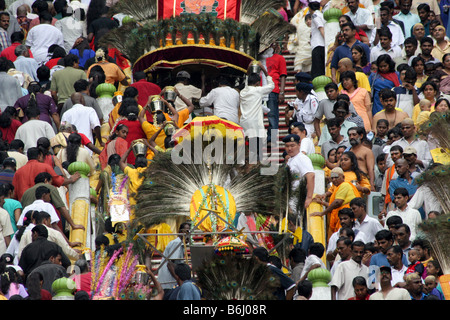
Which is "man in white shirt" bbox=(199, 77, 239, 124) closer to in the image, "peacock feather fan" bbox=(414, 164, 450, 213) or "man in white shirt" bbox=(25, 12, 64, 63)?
"peacock feather fan" bbox=(414, 164, 450, 213)

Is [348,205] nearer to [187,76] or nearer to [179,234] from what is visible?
[179,234]

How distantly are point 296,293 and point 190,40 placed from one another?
8522 millimetres

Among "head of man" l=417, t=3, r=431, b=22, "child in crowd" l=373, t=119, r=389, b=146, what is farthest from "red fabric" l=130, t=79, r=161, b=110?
"head of man" l=417, t=3, r=431, b=22

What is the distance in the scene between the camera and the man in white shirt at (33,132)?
20250 millimetres

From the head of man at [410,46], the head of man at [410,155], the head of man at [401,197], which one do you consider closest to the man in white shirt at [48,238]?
the head of man at [401,197]

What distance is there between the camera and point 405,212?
1762 centimetres

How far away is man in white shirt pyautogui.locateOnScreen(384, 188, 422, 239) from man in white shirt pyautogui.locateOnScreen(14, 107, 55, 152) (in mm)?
5421

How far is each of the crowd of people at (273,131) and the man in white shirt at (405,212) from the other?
0.8 inches

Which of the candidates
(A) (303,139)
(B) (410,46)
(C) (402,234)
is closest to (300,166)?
(A) (303,139)

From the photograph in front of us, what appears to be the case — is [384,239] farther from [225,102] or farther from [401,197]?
[225,102]

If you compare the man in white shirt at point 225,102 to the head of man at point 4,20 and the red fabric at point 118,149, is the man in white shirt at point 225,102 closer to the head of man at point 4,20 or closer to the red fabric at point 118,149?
the red fabric at point 118,149

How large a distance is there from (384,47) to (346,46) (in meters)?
0.93

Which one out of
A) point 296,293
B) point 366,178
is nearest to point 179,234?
point 296,293
